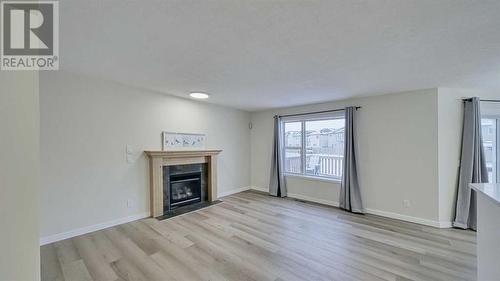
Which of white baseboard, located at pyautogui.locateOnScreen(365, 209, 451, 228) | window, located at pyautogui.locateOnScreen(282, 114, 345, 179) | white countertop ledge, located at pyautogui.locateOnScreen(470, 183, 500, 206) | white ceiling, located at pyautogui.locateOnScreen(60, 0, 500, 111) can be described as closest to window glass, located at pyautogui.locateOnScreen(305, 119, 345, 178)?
window, located at pyautogui.locateOnScreen(282, 114, 345, 179)

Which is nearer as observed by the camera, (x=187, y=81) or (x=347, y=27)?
(x=347, y=27)

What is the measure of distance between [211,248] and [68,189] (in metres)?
2.19

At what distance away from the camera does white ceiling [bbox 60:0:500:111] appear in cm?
149

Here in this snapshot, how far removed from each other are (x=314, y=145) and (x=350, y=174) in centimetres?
110

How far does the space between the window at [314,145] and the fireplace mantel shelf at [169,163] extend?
195 centimetres

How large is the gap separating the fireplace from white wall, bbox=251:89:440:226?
2.83m

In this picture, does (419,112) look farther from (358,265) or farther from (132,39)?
(132,39)

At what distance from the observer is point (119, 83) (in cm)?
340

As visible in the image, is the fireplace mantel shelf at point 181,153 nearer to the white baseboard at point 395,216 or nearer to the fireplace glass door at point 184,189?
the fireplace glass door at point 184,189

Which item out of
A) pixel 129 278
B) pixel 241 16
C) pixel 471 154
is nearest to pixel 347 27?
pixel 241 16

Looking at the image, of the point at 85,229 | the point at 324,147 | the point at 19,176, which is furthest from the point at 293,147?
the point at 19,176

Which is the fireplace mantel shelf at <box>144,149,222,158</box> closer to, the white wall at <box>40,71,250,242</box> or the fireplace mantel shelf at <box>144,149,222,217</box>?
the fireplace mantel shelf at <box>144,149,222,217</box>

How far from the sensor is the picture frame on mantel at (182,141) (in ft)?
13.3

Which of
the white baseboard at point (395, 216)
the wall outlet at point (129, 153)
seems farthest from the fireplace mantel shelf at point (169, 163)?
the white baseboard at point (395, 216)
